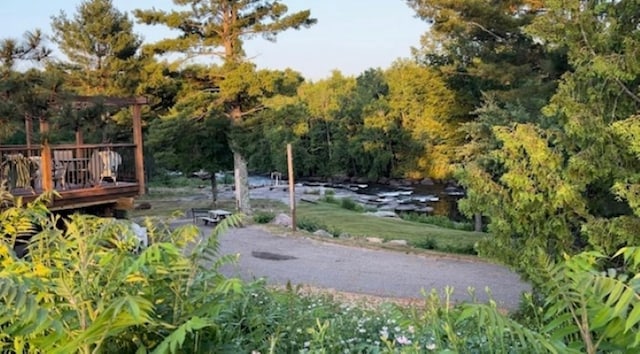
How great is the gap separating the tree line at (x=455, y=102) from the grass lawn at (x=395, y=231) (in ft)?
7.97

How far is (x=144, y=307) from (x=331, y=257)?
9.30m

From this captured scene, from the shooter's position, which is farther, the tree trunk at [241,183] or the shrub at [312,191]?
the shrub at [312,191]

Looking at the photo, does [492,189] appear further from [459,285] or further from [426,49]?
[426,49]

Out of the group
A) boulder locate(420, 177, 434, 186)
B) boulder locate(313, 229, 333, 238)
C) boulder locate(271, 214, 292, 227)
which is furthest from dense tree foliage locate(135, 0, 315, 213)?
boulder locate(420, 177, 434, 186)

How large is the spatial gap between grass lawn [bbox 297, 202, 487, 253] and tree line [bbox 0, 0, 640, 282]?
95.6 inches

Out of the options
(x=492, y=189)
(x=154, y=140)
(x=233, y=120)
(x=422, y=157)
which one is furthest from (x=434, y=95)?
(x=422, y=157)

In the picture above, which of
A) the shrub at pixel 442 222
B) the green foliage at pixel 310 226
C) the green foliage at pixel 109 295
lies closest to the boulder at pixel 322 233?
the green foliage at pixel 310 226

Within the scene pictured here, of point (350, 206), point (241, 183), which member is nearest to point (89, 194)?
point (241, 183)

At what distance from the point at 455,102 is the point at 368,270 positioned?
1018 cm

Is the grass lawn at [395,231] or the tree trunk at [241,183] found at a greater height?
the tree trunk at [241,183]

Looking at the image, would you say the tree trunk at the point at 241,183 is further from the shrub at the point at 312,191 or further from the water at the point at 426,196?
the shrub at the point at 312,191

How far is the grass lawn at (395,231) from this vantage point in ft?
39.8

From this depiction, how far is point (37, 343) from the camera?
125 centimetres

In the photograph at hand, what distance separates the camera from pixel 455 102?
17672 mm
